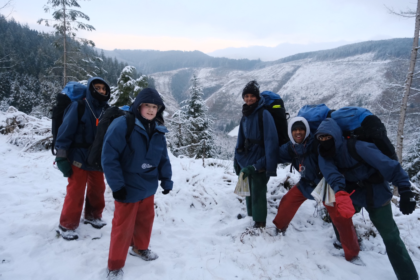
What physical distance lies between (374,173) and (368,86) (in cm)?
18097

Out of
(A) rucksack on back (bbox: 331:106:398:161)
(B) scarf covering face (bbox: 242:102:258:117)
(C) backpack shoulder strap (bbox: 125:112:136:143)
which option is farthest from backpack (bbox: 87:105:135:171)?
(A) rucksack on back (bbox: 331:106:398:161)

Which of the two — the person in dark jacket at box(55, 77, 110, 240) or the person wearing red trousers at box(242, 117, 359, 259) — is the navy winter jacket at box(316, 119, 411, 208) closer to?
the person wearing red trousers at box(242, 117, 359, 259)

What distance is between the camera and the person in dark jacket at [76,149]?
3139mm

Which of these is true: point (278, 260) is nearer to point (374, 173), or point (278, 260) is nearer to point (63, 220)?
point (374, 173)

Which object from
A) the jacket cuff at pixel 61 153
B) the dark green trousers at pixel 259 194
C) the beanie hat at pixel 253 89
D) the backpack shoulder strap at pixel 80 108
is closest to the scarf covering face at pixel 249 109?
the beanie hat at pixel 253 89

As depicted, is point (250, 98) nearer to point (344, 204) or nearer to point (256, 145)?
point (256, 145)

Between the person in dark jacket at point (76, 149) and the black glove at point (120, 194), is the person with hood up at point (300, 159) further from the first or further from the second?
the person in dark jacket at point (76, 149)

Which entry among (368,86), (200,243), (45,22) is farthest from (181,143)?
(368,86)

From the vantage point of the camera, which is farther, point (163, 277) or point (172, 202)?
point (172, 202)

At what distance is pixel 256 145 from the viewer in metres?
3.86

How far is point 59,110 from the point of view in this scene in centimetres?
327

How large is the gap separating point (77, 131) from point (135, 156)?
1.27 metres

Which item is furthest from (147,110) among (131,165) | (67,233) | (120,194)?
(67,233)

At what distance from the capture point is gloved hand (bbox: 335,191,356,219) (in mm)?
2809
